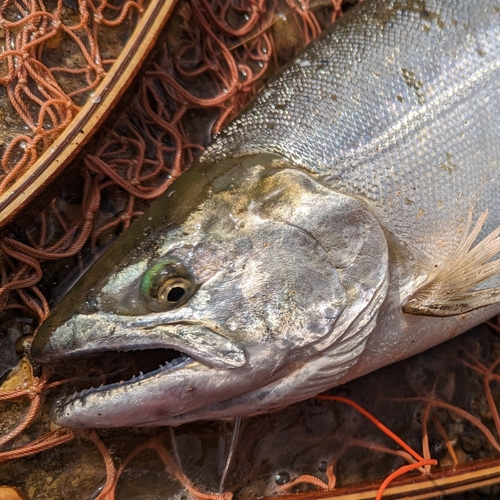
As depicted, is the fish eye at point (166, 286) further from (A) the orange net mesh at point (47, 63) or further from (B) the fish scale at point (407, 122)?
(A) the orange net mesh at point (47, 63)

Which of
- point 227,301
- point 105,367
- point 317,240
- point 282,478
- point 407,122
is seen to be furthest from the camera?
point 282,478

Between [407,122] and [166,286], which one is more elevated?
[407,122]

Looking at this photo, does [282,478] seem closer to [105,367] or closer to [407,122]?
[105,367]

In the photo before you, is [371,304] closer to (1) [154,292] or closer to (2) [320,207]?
(2) [320,207]

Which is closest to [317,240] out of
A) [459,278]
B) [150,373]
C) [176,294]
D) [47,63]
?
[176,294]

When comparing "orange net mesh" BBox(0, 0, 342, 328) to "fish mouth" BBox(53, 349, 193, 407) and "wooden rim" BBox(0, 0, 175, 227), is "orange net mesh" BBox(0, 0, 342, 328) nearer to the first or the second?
"wooden rim" BBox(0, 0, 175, 227)

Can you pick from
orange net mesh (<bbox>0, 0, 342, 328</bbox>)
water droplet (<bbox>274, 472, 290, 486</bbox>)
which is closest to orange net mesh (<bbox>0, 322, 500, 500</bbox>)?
water droplet (<bbox>274, 472, 290, 486</bbox>)
